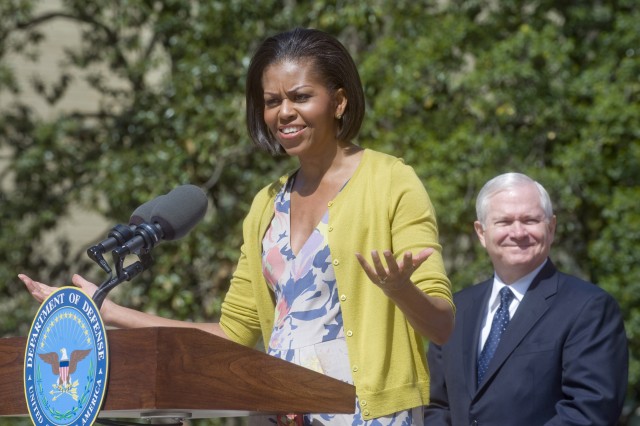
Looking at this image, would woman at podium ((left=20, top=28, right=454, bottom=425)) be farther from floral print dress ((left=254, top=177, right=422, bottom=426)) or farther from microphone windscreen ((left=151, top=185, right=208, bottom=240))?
microphone windscreen ((left=151, top=185, right=208, bottom=240))

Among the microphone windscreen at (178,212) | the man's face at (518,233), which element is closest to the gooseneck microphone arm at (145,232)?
the microphone windscreen at (178,212)

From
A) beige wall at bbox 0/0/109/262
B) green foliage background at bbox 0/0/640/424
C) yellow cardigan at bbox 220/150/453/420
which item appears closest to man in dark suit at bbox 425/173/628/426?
yellow cardigan at bbox 220/150/453/420

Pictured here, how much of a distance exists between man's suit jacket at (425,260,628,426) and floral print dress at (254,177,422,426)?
1.01 m

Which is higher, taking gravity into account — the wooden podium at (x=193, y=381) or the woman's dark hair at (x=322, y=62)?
the woman's dark hair at (x=322, y=62)

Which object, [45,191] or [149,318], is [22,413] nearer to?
[149,318]

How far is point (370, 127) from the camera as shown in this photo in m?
7.62

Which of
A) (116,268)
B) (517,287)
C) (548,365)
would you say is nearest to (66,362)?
(116,268)

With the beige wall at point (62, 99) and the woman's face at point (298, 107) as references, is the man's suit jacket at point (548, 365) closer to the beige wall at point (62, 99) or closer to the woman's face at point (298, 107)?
the woman's face at point (298, 107)

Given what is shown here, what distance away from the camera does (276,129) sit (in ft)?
10.2

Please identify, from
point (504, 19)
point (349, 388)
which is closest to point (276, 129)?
point (349, 388)

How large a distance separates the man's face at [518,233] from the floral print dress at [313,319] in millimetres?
1304

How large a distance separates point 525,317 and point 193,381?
6.25ft

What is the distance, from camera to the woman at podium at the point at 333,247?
9.43 feet

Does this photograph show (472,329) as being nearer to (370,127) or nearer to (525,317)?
(525,317)
